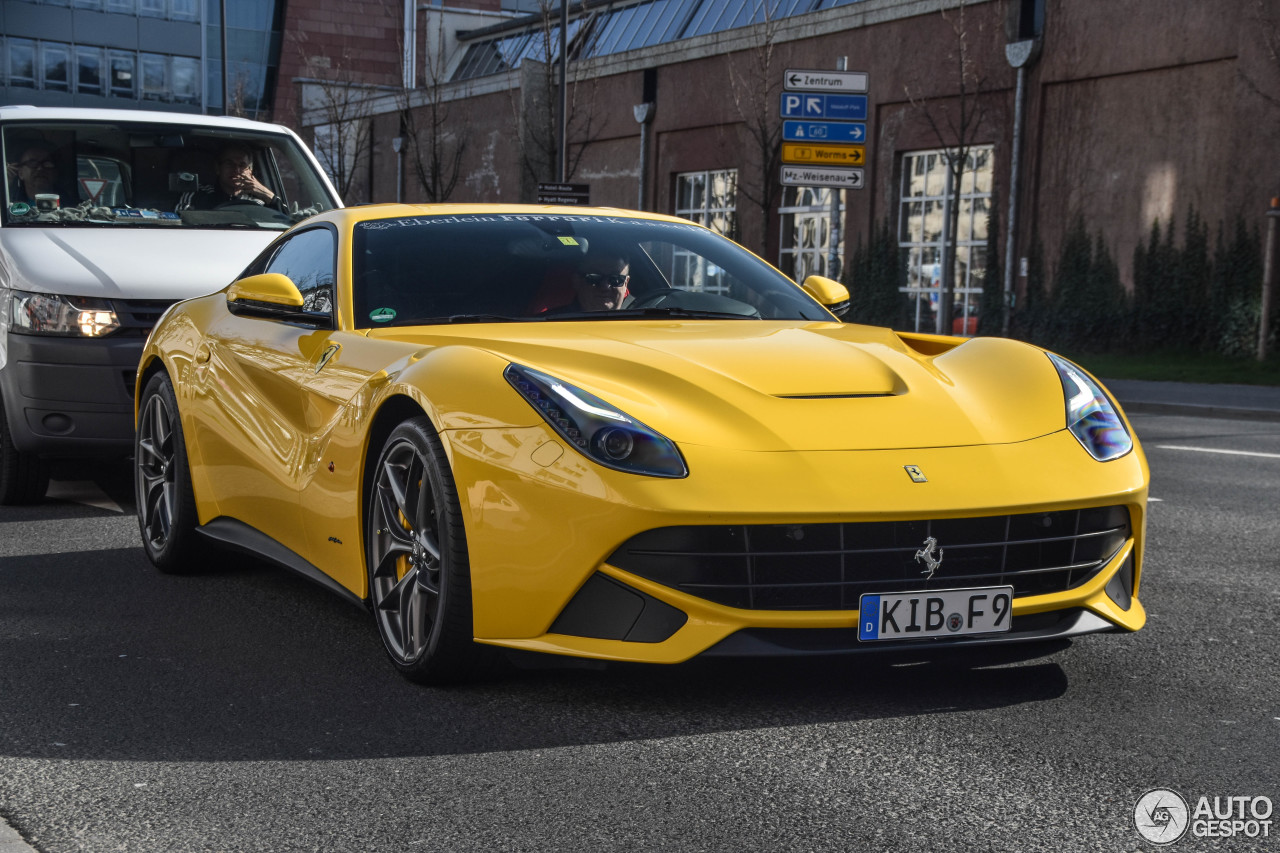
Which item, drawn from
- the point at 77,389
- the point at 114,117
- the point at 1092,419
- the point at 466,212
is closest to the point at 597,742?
the point at 1092,419

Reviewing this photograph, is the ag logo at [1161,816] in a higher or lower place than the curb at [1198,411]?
higher

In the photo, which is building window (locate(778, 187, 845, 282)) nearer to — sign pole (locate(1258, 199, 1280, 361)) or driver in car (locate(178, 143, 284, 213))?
sign pole (locate(1258, 199, 1280, 361))

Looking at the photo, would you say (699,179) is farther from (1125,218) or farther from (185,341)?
(185,341)

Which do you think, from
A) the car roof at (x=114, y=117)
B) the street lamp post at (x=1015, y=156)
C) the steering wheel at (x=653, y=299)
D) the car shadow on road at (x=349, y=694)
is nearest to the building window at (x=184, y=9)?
the street lamp post at (x=1015, y=156)

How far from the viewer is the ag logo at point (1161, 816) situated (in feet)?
10.1

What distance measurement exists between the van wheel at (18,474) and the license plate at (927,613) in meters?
5.30

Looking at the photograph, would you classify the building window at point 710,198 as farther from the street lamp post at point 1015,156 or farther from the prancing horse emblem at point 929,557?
the prancing horse emblem at point 929,557

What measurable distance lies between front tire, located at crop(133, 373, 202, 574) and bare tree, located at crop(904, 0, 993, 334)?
72.5 feet

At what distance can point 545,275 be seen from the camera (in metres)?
5.17

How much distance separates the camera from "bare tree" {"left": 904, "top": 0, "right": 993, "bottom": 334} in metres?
27.2

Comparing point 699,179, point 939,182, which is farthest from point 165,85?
point 939,182

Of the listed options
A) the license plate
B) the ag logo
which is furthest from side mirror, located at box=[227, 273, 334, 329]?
the ag logo

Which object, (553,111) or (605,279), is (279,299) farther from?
(553,111)

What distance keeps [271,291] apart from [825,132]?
13.4 m
